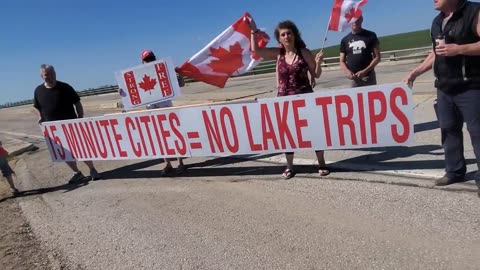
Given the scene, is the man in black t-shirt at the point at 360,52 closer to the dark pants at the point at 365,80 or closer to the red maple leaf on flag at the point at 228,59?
the dark pants at the point at 365,80

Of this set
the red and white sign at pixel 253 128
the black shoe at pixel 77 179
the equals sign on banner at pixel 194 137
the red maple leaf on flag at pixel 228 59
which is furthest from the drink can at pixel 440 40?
the black shoe at pixel 77 179

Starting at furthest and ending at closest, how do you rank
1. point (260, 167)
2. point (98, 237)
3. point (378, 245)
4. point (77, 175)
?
point (77, 175)
point (260, 167)
point (98, 237)
point (378, 245)

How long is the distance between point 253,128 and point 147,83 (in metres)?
1.94

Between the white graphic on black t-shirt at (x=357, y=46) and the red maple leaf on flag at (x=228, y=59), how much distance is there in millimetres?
1752

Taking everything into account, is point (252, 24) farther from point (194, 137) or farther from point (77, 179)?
point (77, 179)

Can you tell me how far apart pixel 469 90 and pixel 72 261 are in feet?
13.6

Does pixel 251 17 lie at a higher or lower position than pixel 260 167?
higher

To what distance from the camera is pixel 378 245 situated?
11.7ft

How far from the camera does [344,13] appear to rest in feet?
20.4

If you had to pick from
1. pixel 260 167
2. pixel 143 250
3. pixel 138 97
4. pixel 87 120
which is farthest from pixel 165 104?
pixel 143 250

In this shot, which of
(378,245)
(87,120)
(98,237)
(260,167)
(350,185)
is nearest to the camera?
(378,245)

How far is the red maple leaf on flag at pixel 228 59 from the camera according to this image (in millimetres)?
6371

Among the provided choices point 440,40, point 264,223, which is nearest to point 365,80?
point 440,40

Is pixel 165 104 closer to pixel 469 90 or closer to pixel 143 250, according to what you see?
pixel 143 250
